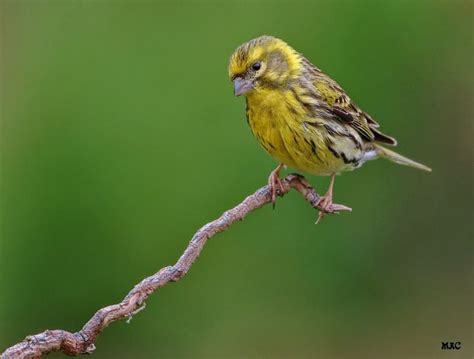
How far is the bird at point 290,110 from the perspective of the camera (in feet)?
13.9

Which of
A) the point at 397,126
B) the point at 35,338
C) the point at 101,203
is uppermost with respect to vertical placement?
the point at 397,126

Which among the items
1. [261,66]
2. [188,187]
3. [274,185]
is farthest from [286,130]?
[188,187]

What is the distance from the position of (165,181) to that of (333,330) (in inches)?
74.9

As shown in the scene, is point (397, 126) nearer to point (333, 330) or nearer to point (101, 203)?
point (333, 330)

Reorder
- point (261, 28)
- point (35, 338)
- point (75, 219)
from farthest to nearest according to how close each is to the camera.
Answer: point (261, 28)
point (75, 219)
point (35, 338)

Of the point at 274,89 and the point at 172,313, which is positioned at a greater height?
the point at 274,89

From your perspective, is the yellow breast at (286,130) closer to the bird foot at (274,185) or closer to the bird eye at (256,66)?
the bird eye at (256,66)

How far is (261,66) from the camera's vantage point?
4262 millimetres

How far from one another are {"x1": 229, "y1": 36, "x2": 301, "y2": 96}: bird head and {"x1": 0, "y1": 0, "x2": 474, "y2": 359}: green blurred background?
5.55ft

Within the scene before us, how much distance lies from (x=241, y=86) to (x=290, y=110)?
43cm

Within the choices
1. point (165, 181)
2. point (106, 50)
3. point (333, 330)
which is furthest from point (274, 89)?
point (333, 330)

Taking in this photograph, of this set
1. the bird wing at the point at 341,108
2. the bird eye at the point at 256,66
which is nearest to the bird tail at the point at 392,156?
the bird wing at the point at 341,108

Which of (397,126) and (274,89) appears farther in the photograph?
(397,126)

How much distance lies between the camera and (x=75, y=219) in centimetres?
624
